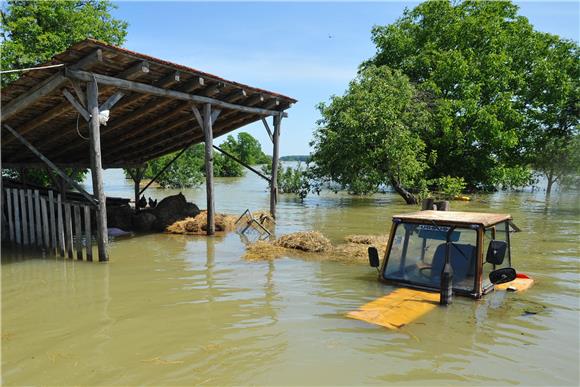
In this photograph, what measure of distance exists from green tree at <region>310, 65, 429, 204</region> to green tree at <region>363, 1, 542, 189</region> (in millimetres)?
4836

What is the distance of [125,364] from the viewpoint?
4625 mm

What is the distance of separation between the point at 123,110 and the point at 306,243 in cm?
618

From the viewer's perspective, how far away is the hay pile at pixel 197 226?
571 inches

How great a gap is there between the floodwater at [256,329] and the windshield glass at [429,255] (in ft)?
1.06

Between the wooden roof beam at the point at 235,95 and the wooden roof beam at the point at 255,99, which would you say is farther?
the wooden roof beam at the point at 255,99

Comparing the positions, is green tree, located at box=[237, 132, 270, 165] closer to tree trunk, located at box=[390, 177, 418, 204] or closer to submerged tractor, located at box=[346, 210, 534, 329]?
tree trunk, located at box=[390, 177, 418, 204]

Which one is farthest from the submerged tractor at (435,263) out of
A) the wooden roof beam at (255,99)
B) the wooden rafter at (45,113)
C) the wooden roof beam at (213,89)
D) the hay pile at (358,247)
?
the wooden roof beam at (255,99)

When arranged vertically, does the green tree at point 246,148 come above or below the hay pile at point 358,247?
above

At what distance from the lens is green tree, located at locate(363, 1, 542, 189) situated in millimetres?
30038

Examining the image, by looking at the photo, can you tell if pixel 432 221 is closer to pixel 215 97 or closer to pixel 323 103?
pixel 215 97

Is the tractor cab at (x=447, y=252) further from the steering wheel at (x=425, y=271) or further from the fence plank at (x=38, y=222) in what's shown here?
the fence plank at (x=38, y=222)

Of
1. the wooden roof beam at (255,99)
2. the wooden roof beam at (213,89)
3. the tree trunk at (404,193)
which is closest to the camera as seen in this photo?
the wooden roof beam at (213,89)

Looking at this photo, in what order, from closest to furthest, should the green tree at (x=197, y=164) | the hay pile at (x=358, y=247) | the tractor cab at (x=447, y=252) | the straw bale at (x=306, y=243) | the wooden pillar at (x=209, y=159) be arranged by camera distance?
the tractor cab at (x=447, y=252)
the hay pile at (x=358, y=247)
the straw bale at (x=306, y=243)
the wooden pillar at (x=209, y=159)
the green tree at (x=197, y=164)

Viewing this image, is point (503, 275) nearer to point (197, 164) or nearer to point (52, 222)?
point (52, 222)
